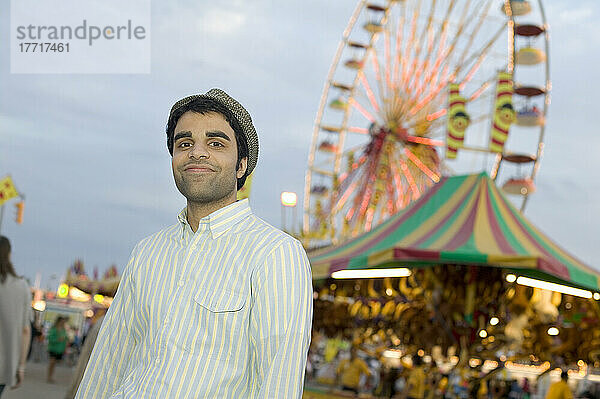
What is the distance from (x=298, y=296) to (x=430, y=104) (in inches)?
682

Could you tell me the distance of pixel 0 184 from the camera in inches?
891

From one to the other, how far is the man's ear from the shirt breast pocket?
0.35 metres

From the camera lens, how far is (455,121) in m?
17.1

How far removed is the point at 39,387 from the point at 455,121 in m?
9.14

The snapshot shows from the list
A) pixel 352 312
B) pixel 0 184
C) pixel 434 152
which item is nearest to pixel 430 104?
pixel 434 152

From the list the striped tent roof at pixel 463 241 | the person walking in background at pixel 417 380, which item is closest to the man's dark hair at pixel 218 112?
the striped tent roof at pixel 463 241

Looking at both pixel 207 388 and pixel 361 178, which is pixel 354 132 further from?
pixel 207 388

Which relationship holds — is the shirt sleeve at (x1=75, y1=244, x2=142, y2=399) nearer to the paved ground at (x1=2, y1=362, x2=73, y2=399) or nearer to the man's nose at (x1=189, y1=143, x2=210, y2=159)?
the man's nose at (x1=189, y1=143, x2=210, y2=159)

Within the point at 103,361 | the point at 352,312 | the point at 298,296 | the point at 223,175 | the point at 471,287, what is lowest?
the point at 352,312

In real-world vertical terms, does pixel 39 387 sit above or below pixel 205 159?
below

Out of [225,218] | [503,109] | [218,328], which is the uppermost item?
[503,109]

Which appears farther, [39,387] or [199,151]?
[39,387]

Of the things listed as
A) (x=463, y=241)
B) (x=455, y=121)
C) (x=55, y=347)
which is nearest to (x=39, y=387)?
(x=55, y=347)

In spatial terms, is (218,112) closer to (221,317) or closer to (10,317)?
(221,317)
